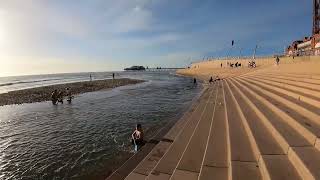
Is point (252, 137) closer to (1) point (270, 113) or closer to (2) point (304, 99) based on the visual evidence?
(1) point (270, 113)

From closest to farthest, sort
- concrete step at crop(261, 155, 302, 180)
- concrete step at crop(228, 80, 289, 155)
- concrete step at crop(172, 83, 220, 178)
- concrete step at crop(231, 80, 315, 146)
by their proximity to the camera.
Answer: concrete step at crop(261, 155, 302, 180) → concrete step at crop(231, 80, 315, 146) → concrete step at crop(228, 80, 289, 155) → concrete step at crop(172, 83, 220, 178)

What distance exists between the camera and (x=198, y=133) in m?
9.16

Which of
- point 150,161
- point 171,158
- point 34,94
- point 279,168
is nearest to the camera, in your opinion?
point 279,168

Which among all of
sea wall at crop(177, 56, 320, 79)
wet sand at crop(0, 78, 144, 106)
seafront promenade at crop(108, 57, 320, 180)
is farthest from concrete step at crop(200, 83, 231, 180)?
wet sand at crop(0, 78, 144, 106)

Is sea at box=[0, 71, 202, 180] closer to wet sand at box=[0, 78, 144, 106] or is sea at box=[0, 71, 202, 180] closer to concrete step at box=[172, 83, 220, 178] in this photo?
concrete step at box=[172, 83, 220, 178]

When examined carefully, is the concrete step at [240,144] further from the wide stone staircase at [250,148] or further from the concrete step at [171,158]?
the concrete step at [171,158]

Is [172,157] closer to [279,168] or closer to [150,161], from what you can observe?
[150,161]

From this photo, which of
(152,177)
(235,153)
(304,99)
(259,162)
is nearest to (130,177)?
(152,177)

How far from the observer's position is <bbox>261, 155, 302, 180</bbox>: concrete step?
4.47 meters

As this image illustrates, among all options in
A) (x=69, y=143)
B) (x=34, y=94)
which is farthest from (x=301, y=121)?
(x=34, y=94)

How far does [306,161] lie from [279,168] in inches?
19.0

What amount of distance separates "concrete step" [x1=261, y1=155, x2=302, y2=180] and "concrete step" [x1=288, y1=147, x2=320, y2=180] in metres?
0.10

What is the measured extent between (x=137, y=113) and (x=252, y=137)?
41.1ft

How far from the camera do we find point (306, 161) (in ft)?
15.0
